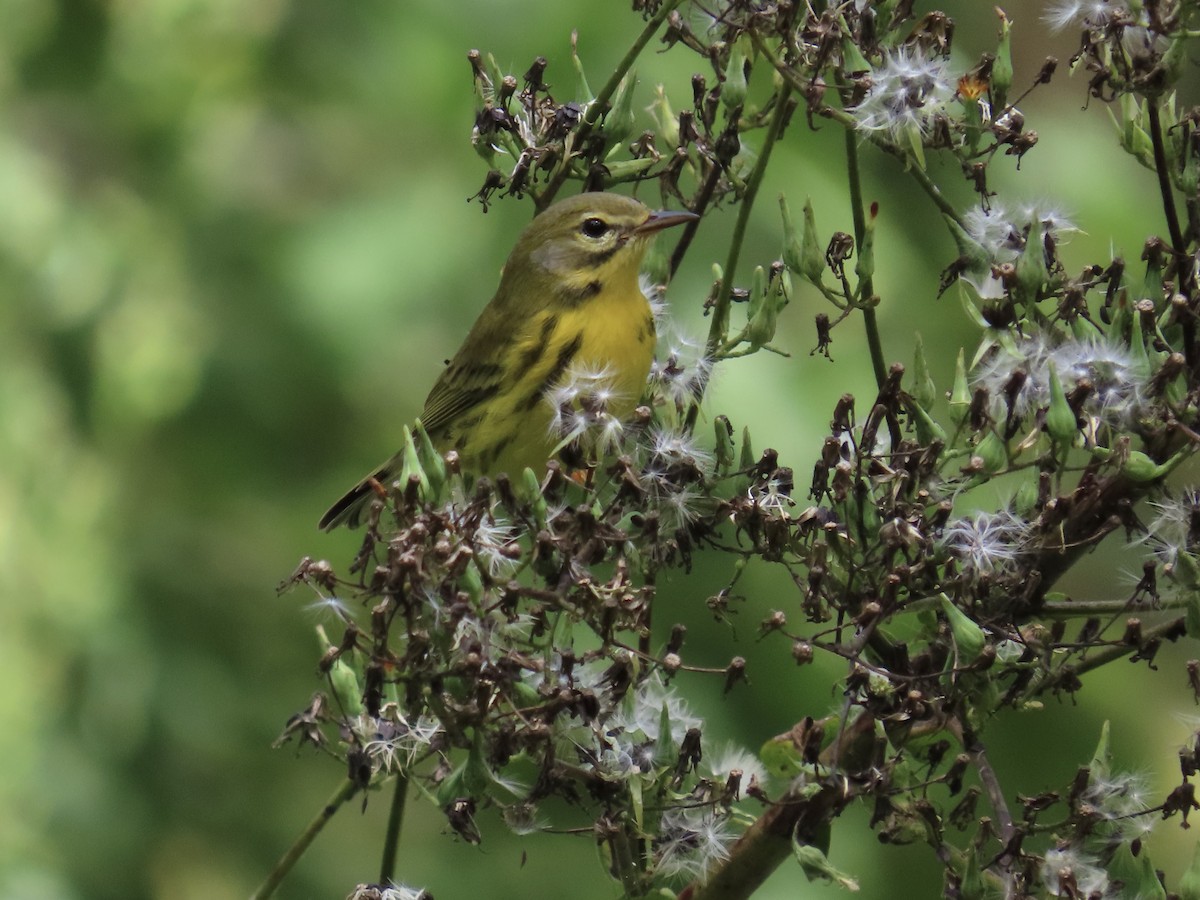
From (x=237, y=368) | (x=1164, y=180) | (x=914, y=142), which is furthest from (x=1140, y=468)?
(x=237, y=368)

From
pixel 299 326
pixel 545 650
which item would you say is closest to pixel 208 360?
pixel 299 326

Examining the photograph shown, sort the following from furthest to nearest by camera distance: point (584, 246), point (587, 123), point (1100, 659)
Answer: point (584, 246), point (587, 123), point (1100, 659)

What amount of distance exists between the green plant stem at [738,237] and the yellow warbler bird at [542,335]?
135 centimetres

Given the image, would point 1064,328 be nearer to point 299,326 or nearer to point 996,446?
point 996,446

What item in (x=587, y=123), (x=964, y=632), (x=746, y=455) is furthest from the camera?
(x=587, y=123)

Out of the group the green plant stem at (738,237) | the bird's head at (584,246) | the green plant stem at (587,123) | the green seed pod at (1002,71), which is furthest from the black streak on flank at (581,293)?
the green seed pod at (1002,71)

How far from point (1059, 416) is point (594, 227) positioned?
7.40ft

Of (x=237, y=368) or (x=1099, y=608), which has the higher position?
(x=237, y=368)

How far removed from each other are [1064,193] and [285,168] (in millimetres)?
3075

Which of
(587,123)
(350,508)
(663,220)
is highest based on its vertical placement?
(350,508)

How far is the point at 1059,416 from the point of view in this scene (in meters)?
1.90

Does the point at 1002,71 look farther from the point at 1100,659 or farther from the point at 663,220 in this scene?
the point at 663,220

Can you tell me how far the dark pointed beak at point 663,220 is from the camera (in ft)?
9.14

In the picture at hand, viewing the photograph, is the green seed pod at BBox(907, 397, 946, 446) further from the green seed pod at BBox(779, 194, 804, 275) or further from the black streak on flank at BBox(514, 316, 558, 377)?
the black streak on flank at BBox(514, 316, 558, 377)
